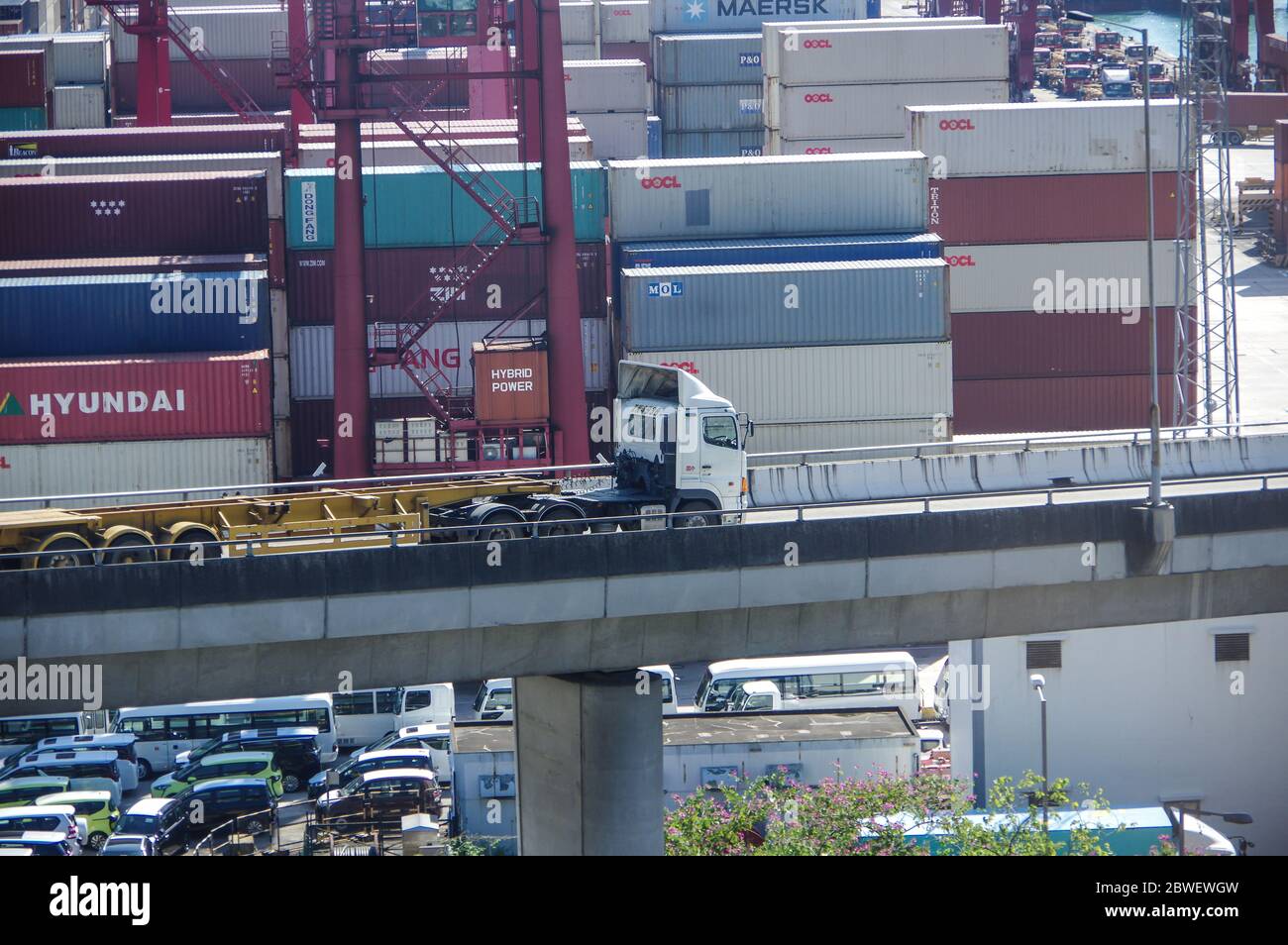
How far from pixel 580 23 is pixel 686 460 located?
1926 inches

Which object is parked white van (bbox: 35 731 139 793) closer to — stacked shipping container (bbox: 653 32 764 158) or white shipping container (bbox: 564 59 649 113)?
white shipping container (bbox: 564 59 649 113)

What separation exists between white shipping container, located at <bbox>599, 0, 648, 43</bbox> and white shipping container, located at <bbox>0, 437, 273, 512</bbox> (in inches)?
1689

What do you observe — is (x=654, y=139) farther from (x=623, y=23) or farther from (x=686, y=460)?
(x=686, y=460)

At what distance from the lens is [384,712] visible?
31.9 meters

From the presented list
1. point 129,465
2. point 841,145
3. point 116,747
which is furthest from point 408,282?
point 841,145

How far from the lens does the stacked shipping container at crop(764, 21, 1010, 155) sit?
Answer: 1914 inches

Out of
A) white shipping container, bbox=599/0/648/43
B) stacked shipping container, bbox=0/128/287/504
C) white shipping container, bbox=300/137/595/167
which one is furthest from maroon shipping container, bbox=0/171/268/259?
white shipping container, bbox=599/0/648/43

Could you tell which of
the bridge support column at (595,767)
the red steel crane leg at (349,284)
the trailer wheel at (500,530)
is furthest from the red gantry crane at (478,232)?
the bridge support column at (595,767)

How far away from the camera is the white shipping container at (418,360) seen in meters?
31.0

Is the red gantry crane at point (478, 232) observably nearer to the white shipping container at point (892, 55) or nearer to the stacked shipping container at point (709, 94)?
the white shipping container at point (892, 55)

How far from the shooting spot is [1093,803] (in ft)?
70.7

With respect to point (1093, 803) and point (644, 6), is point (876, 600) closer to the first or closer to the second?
point (1093, 803)
